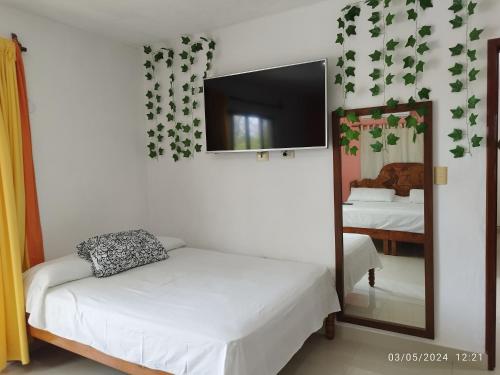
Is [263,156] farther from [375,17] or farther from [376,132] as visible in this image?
[375,17]

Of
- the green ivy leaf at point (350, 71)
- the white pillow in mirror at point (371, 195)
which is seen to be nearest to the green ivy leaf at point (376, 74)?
the green ivy leaf at point (350, 71)

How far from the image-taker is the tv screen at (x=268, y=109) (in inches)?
104

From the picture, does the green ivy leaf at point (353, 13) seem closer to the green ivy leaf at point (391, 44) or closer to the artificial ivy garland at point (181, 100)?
the green ivy leaf at point (391, 44)

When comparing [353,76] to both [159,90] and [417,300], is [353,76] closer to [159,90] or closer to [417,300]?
[417,300]

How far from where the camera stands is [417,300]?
2.52m

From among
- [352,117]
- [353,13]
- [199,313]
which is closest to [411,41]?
[353,13]

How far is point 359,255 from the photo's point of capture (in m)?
2.73

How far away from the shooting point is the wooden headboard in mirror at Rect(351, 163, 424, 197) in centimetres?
244

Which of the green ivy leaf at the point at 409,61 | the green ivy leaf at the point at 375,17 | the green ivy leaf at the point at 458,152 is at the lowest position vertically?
the green ivy leaf at the point at 458,152

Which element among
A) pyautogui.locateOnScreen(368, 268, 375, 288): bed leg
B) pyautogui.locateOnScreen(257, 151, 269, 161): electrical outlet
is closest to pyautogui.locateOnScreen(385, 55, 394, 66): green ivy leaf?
pyautogui.locateOnScreen(257, 151, 269, 161): electrical outlet

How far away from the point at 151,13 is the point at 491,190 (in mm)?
2629

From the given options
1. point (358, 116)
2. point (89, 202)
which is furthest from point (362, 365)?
point (89, 202)

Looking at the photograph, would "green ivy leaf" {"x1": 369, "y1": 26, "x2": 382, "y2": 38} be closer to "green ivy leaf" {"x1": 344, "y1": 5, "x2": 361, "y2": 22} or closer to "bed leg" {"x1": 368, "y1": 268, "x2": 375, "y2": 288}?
"green ivy leaf" {"x1": 344, "y1": 5, "x2": 361, "y2": 22}

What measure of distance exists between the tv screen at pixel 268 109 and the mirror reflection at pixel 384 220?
0.27 meters
